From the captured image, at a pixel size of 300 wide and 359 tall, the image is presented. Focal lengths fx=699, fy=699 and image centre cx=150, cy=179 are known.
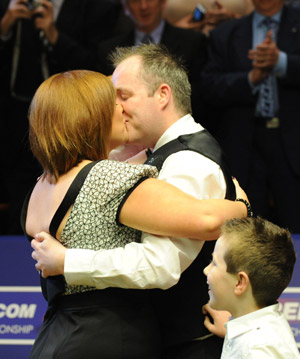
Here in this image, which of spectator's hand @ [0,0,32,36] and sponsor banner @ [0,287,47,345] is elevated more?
spectator's hand @ [0,0,32,36]

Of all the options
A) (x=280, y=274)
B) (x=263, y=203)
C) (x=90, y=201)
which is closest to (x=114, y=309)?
(x=90, y=201)

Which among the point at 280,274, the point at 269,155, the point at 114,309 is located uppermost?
the point at 280,274

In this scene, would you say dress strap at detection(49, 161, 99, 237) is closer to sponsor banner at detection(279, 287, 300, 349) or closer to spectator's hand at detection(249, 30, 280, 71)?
sponsor banner at detection(279, 287, 300, 349)

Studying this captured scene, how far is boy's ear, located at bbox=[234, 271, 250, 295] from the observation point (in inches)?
82.4

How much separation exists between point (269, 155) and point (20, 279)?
208cm

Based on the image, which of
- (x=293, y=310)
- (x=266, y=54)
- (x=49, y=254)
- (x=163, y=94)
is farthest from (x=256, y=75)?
(x=49, y=254)

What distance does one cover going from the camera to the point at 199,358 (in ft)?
7.91

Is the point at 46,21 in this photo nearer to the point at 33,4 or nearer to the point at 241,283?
the point at 33,4

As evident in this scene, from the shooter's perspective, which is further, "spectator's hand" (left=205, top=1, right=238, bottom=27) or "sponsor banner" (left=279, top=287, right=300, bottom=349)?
"spectator's hand" (left=205, top=1, right=238, bottom=27)

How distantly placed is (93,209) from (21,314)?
1.23 m

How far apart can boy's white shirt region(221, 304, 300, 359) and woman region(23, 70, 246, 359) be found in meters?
0.29

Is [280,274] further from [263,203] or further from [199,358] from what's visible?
[263,203]

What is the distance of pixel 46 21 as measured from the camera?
473 cm

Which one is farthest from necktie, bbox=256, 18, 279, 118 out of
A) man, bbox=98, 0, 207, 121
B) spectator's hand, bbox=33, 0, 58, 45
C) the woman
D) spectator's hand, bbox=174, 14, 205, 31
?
the woman
